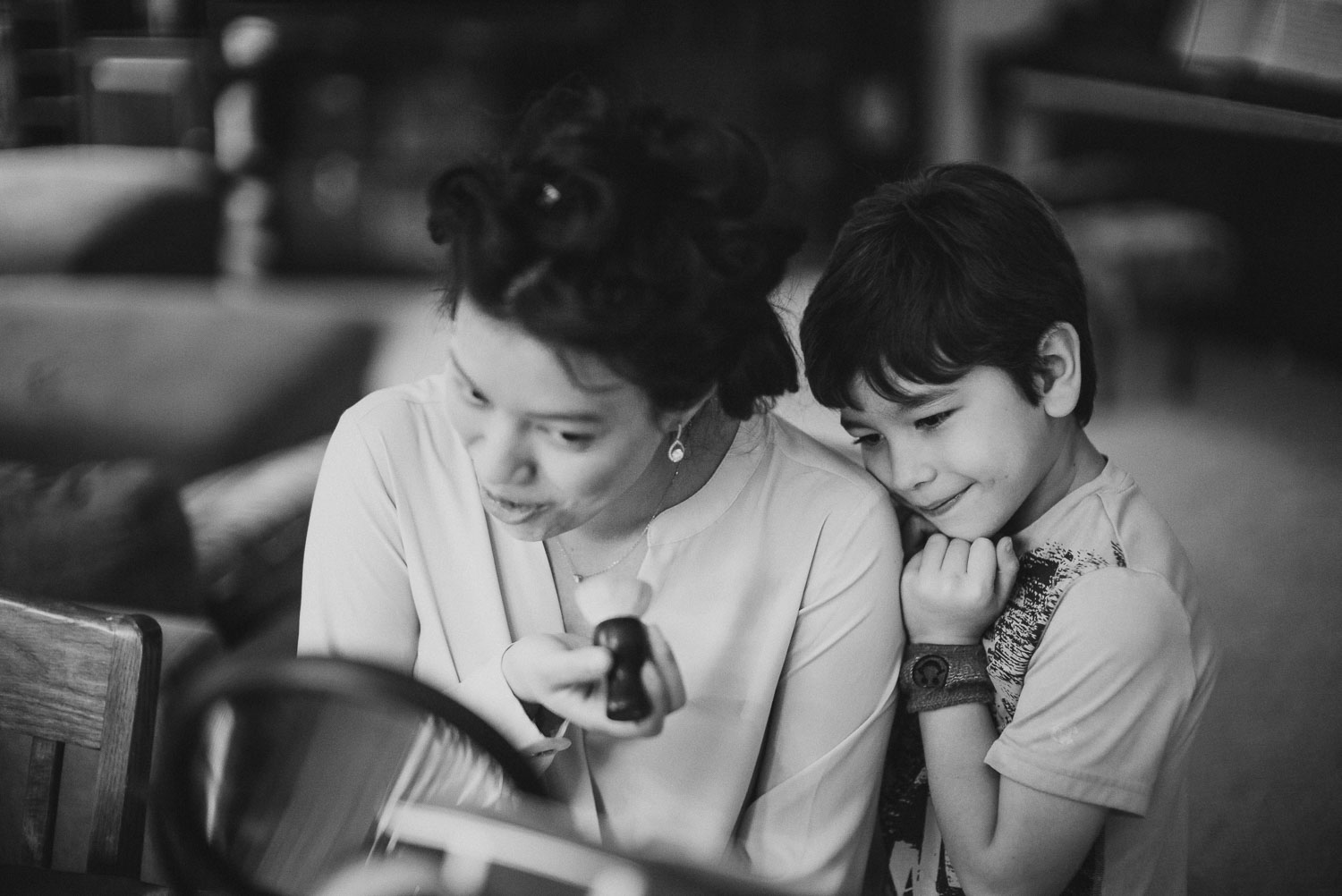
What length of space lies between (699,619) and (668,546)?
0.07 metres

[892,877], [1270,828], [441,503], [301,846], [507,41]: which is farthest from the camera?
[507,41]

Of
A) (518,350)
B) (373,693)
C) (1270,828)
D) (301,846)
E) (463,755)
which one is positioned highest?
(518,350)

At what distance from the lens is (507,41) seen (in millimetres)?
6074

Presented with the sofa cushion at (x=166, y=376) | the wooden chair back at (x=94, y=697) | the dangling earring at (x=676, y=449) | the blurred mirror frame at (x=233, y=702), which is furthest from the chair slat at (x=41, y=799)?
the sofa cushion at (x=166, y=376)

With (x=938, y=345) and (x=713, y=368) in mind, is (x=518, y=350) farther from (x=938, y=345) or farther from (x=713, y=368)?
(x=938, y=345)

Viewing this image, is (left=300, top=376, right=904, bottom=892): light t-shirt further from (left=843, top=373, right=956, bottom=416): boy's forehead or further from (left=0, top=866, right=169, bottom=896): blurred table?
(left=0, top=866, right=169, bottom=896): blurred table

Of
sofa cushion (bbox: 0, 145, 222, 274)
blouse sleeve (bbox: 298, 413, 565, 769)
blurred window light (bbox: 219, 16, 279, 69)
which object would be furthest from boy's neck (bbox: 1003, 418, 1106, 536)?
blurred window light (bbox: 219, 16, 279, 69)

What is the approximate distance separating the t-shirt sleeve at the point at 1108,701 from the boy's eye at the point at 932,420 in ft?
0.63

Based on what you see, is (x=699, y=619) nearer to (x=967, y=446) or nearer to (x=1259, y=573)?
(x=967, y=446)

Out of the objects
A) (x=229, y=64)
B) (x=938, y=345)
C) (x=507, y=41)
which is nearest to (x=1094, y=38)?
(x=507, y=41)

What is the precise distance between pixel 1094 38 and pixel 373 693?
5474mm

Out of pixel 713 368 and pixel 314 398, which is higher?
pixel 713 368

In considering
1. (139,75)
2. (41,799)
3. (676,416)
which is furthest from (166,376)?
(139,75)

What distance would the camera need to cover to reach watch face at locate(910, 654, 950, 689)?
958 mm
